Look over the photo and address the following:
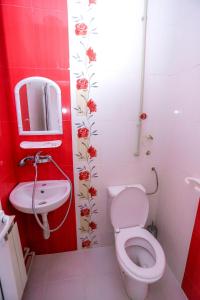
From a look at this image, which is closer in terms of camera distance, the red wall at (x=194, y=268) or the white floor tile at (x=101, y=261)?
the red wall at (x=194, y=268)

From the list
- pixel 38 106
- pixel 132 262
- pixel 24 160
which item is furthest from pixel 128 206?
pixel 38 106

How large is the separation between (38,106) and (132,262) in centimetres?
139

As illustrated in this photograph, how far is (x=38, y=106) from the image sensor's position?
136 centimetres

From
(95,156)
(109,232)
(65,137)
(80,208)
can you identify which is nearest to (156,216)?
(109,232)

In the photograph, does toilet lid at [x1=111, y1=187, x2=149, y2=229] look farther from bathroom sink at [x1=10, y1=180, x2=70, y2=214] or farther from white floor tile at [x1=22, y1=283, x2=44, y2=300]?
white floor tile at [x1=22, y1=283, x2=44, y2=300]

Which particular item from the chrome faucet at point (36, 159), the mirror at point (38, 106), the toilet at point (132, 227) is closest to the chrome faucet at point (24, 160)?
the chrome faucet at point (36, 159)

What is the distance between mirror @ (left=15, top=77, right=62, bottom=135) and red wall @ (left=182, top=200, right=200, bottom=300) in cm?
130

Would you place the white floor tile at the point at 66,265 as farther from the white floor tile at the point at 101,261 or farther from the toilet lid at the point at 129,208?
the toilet lid at the point at 129,208

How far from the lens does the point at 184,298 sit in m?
1.33

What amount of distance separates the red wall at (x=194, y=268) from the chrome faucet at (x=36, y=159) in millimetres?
1229

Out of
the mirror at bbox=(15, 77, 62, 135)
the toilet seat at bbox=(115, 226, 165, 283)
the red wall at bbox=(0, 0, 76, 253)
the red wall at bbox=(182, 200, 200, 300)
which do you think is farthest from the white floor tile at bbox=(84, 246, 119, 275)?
the mirror at bbox=(15, 77, 62, 135)

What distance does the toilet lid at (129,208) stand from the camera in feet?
4.74

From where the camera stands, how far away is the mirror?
1290 millimetres

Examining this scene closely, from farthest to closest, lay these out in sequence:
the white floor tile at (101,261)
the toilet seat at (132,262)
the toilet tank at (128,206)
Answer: the white floor tile at (101,261), the toilet tank at (128,206), the toilet seat at (132,262)
